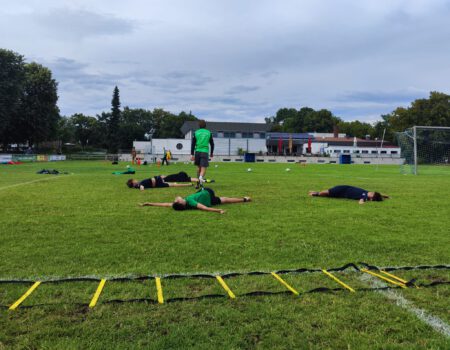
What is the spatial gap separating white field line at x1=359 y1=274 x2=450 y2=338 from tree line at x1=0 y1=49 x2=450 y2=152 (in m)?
49.4

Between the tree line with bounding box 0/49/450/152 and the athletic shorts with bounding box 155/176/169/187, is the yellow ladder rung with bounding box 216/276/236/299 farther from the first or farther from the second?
the tree line with bounding box 0/49/450/152

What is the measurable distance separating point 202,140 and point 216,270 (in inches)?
309

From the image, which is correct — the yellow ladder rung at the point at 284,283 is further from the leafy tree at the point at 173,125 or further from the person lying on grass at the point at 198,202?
the leafy tree at the point at 173,125

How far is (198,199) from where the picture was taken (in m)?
7.52

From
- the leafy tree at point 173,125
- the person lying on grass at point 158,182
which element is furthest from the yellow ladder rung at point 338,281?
the leafy tree at point 173,125

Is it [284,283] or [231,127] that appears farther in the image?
[231,127]

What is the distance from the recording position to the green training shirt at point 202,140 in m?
11.3

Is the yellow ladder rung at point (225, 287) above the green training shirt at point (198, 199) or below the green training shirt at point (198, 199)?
below

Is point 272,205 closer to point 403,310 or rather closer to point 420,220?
point 420,220


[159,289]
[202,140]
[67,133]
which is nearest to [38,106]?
[67,133]

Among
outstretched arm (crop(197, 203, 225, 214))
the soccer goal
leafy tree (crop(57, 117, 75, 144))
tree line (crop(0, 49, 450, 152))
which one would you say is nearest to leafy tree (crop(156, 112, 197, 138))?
tree line (crop(0, 49, 450, 152))

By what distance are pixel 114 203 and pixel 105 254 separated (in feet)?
13.5

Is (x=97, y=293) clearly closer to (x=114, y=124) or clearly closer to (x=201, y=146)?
(x=201, y=146)

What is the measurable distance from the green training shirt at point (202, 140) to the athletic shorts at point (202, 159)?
123 mm
